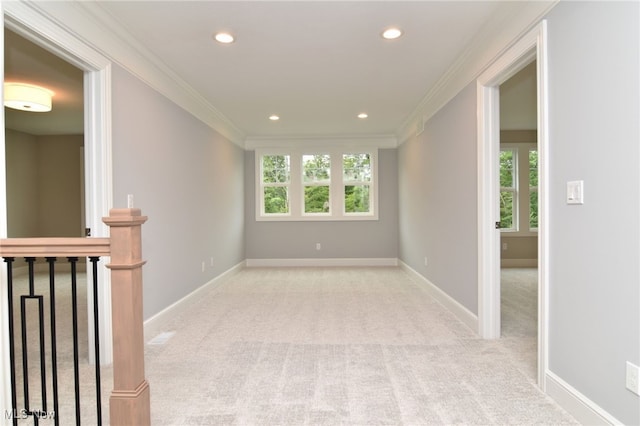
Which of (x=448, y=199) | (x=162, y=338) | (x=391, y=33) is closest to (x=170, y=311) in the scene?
(x=162, y=338)

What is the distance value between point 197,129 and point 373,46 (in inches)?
94.4

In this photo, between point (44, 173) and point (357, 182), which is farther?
point (357, 182)

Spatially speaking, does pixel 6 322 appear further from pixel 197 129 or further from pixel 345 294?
pixel 345 294

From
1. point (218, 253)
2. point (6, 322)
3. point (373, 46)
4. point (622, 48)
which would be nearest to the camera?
point (622, 48)

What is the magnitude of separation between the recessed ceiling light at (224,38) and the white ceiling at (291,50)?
5 cm

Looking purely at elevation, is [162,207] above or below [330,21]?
below

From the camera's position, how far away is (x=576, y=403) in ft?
6.10

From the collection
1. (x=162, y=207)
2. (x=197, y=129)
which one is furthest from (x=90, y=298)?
(x=197, y=129)

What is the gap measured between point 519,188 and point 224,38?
5769 millimetres

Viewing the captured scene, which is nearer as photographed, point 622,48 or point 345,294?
point 622,48

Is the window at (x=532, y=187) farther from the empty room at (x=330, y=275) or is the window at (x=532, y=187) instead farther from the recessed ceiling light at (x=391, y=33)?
the recessed ceiling light at (x=391, y=33)

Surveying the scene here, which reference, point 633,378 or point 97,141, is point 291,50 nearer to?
point 97,141

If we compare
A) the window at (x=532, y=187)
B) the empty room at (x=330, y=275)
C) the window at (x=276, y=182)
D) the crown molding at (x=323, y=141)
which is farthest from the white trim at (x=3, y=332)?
the window at (x=532, y=187)

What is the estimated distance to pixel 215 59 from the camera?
325cm
